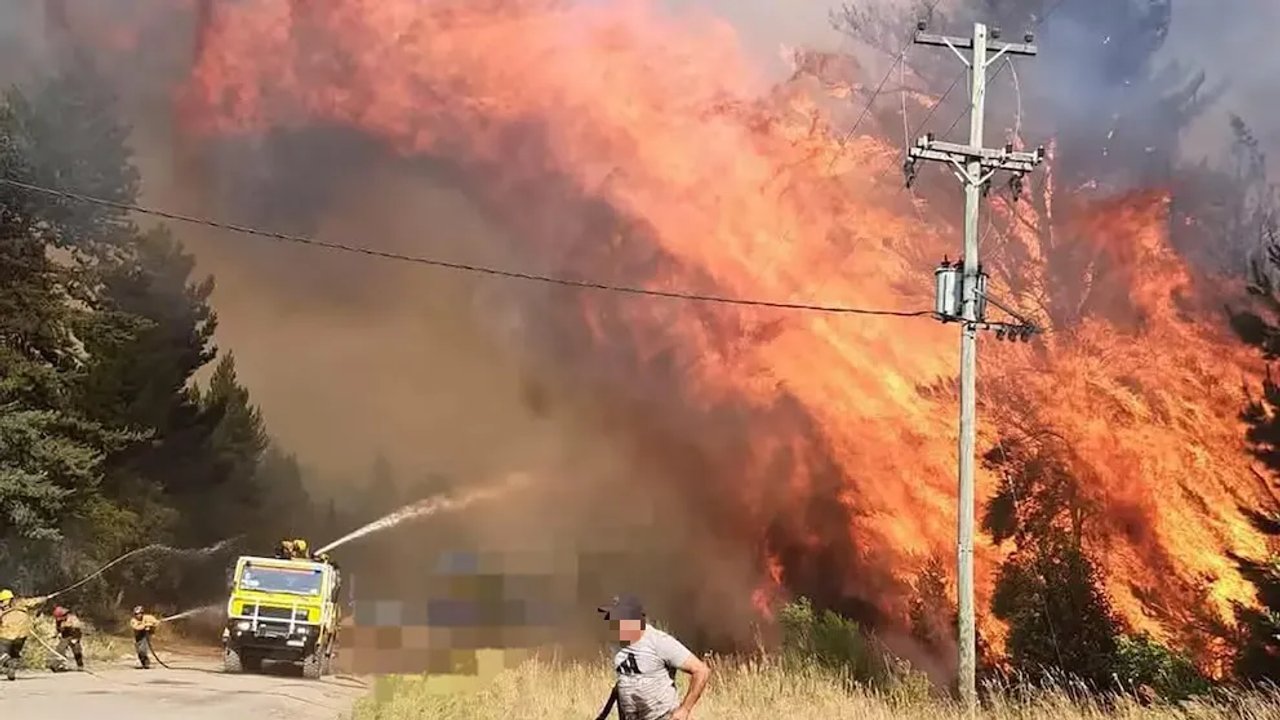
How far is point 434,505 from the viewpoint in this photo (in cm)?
3119

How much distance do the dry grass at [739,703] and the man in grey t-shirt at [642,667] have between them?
282 inches

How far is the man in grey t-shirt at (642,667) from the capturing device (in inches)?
337

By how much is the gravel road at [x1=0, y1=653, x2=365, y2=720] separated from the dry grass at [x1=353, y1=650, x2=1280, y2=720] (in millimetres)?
1208

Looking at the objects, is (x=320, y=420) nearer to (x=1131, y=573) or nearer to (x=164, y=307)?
(x=164, y=307)

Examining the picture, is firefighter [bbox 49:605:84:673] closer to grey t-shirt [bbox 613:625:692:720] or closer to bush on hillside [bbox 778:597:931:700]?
bush on hillside [bbox 778:597:931:700]

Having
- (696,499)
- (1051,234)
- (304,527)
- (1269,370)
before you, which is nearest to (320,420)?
(304,527)

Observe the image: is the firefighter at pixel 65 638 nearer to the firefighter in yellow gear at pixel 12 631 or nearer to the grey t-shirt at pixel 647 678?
the firefighter in yellow gear at pixel 12 631

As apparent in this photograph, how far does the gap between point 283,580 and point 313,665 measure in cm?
170

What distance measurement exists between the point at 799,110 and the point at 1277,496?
13694 millimetres

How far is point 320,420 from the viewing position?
33.6 meters

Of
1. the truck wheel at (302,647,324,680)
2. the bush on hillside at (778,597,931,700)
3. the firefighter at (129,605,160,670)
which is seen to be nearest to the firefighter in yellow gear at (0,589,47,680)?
the firefighter at (129,605,160,670)

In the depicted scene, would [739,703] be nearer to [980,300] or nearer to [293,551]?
[980,300]

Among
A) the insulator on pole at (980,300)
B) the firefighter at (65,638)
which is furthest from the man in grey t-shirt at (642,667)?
the firefighter at (65,638)

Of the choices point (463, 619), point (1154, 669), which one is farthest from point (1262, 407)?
point (463, 619)
